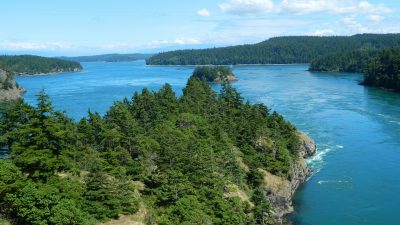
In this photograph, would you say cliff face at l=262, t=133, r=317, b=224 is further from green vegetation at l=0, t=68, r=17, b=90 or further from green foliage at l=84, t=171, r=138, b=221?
green vegetation at l=0, t=68, r=17, b=90

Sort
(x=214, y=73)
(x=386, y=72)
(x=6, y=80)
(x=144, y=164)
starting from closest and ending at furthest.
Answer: (x=144, y=164) → (x=386, y=72) → (x=6, y=80) → (x=214, y=73)

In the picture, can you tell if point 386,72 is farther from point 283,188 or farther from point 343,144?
point 283,188

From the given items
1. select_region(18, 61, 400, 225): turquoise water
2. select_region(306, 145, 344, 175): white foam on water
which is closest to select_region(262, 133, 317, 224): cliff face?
select_region(18, 61, 400, 225): turquoise water

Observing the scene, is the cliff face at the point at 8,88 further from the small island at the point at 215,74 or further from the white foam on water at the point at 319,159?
the white foam on water at the point at 319,159

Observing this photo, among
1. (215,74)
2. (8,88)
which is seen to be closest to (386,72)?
(215,74)

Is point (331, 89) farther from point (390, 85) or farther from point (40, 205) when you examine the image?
Result: point (40, 205)
